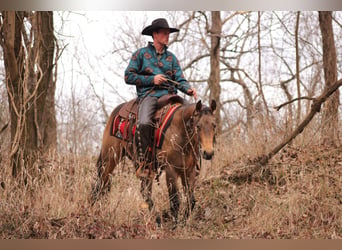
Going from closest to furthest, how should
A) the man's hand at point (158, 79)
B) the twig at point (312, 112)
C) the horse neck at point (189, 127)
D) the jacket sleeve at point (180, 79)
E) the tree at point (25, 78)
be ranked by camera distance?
the horse neck at point (189, 127), the man's hand at point (158, 79), the jacket sleeve at point (180, 79), the twig at point (312, 112), the tree at point (25, 78)

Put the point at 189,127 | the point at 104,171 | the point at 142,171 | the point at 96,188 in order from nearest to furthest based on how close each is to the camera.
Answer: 1. the point at 189,127
2. the point at 142,171
3. the point at 96,188
4. the point at 104,171

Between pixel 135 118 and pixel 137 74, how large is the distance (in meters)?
0.44

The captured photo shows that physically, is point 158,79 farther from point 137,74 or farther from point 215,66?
point 215,66

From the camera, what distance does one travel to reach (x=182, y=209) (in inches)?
213

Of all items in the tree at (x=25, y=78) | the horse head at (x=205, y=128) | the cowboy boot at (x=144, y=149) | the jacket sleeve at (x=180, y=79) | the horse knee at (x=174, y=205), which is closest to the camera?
the horse head at (x=205, y=128)

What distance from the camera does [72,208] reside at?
545cm

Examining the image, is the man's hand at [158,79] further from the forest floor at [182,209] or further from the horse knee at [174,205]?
the horse knee at [174,205]

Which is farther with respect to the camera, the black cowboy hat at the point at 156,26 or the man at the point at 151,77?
the black cowboy hat at the point at 156,26

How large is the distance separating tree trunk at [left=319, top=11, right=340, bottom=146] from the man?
173 cm

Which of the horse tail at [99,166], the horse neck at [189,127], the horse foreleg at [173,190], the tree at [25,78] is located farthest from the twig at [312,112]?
the tree at [25,78]

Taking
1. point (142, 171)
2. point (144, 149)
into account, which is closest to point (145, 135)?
point (144, 149)

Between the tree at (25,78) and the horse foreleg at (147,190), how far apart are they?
1.19m

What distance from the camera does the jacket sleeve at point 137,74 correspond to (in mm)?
5633

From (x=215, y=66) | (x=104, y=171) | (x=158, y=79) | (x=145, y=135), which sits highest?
(x=215, y=66)
